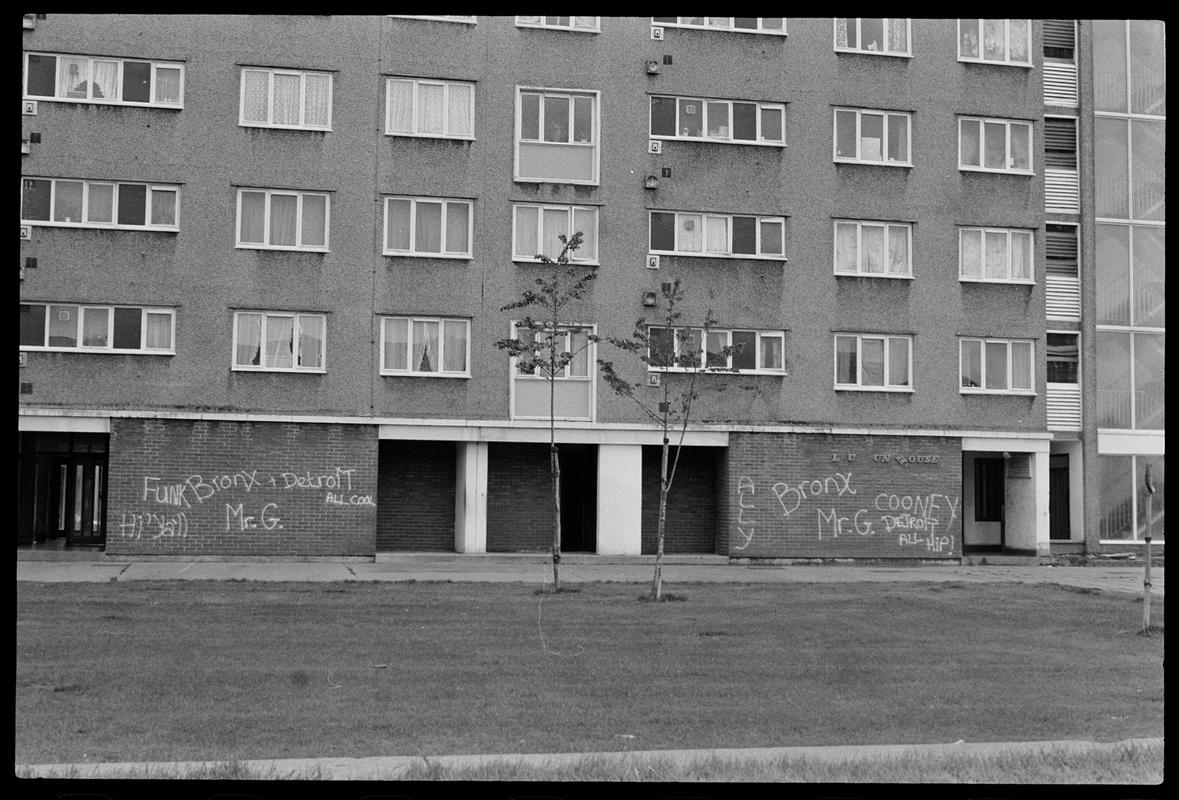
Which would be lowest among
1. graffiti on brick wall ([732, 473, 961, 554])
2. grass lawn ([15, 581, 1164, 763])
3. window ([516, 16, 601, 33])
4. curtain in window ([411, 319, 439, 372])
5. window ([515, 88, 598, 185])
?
grass lawn ([15, 581, 1164, 763])

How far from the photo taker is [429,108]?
93.4 ft

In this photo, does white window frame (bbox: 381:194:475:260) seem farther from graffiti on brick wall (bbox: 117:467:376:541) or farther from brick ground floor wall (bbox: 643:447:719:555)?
brick ground floor wall (bbox: 643:447:719:555)

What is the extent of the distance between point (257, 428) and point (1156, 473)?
21876 millimetres

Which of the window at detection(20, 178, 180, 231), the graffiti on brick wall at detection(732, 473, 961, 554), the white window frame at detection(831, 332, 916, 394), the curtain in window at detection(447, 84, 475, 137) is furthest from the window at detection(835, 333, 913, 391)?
the window at detection(20, 178, 180, 231)

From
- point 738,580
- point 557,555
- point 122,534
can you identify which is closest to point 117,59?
point 122,534

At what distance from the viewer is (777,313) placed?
29500 millimetres

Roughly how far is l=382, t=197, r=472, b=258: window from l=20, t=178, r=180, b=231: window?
4.65 metres

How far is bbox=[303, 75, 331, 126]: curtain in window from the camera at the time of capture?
27984mm

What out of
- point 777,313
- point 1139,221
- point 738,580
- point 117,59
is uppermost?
point 117,59

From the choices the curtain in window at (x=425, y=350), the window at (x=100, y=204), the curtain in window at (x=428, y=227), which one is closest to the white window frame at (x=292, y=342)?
the curtain in window at (x=425, y=350)

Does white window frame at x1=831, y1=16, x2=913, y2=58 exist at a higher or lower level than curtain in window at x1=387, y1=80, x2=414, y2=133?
higher

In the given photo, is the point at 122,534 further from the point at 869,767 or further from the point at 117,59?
the point at 869,767

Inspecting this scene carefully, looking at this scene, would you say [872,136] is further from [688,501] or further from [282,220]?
[282,220]

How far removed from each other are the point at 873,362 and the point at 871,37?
7875 mm
